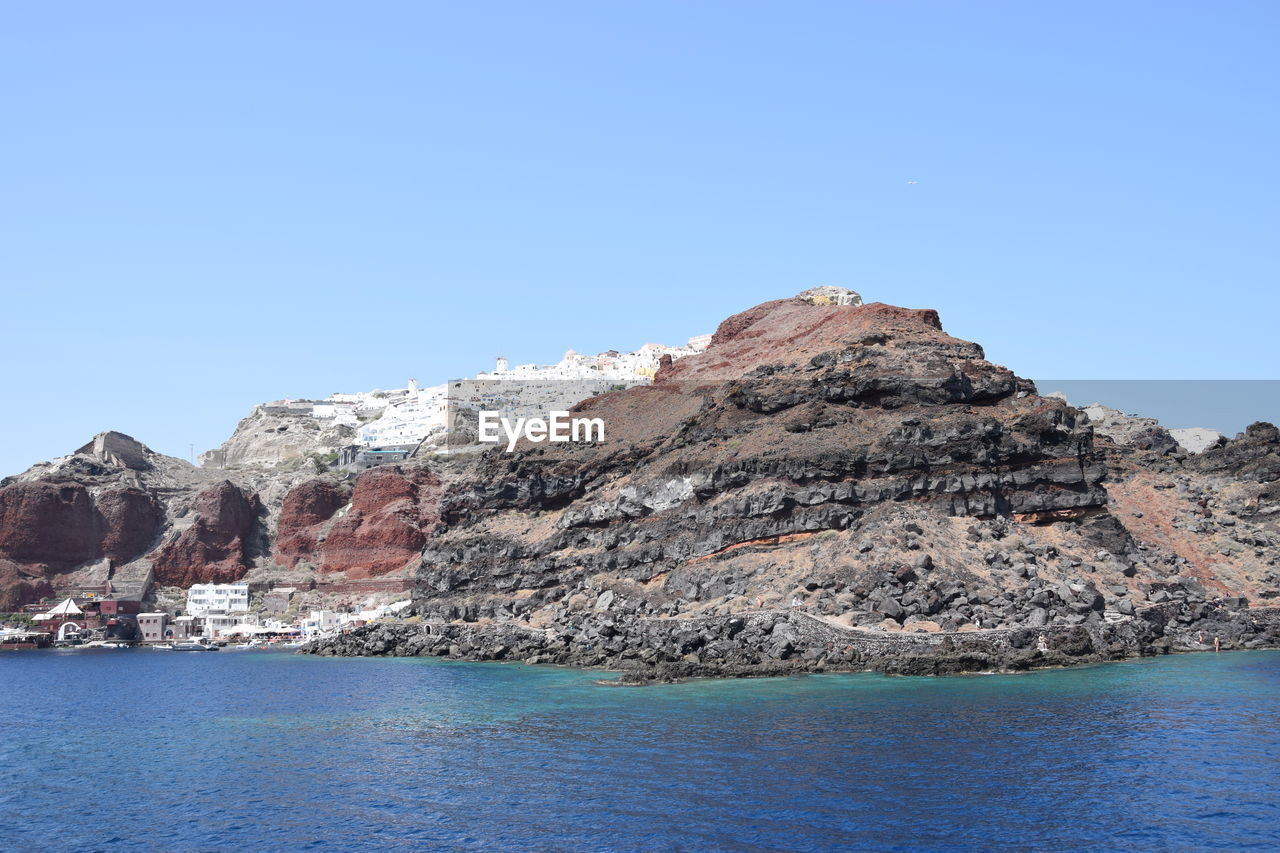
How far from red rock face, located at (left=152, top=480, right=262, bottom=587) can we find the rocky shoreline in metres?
85.4

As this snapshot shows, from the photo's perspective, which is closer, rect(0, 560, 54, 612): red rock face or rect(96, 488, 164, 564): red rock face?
rect(0, 560, 54, 612): red rock face

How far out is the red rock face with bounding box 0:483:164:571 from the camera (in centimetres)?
15012

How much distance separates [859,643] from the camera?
66.5 m

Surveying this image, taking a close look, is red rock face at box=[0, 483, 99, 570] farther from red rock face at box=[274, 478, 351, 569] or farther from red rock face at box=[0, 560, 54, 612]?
red rock face at box=[274, 478, 351, 569]

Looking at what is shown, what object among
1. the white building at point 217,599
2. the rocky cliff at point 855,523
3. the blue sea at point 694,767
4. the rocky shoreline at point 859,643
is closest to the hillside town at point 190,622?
the white building at point 217,599

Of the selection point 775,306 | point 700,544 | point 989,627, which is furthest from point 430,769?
point 775,306

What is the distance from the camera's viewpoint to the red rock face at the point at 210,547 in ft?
506

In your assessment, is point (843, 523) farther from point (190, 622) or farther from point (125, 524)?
point (125, 524)

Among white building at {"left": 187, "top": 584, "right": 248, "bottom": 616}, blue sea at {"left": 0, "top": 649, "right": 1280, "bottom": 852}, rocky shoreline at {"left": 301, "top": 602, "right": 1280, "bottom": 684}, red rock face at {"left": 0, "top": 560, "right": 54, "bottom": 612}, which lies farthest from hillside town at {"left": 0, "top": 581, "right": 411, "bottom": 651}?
blue sea at {"left": 0, "top": 649, "right": 1280, "bottom": 852}

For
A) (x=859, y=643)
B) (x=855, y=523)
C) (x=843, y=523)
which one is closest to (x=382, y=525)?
(x=843, y=523)

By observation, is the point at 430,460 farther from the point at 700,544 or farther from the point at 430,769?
the point at 430,769

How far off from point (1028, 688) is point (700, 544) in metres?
34.1

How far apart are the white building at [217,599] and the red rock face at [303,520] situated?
9.49 meters

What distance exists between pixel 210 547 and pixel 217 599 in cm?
1008
